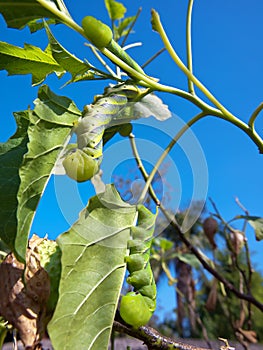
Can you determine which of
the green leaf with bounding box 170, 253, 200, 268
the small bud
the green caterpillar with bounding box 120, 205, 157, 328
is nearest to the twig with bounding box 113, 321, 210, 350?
the green caterpillar with bounding box 120, 205, 157, 328

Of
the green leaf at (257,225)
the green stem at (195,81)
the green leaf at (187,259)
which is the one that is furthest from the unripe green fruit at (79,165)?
the green leaf at (187,259)

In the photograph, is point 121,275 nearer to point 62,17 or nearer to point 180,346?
point 180,346

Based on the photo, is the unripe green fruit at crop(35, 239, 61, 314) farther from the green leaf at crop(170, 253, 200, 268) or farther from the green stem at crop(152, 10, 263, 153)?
the green leaf at crop(170, 253, 200, 268)

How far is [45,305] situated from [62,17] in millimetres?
274

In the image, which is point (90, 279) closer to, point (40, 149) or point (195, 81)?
point (40, 149)

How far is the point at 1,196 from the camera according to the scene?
42 cm

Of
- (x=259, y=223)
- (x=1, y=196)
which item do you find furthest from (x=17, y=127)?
(x=259, y=223)

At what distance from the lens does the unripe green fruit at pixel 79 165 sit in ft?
1.42

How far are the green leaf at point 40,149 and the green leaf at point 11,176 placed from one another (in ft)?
0.05

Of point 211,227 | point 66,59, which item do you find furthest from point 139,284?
point 211,227

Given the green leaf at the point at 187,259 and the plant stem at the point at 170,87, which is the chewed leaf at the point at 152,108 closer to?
the plant stem at the point at 170,87

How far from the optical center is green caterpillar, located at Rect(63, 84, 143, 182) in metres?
0.43

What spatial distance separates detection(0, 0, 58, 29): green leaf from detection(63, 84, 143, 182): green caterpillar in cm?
10

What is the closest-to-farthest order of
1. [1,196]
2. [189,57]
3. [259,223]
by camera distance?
[1,196], [189,57], [259,223]
